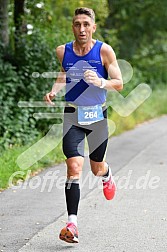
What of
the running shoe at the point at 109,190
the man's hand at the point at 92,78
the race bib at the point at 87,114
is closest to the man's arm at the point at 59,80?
the race bib at the point at 87,114

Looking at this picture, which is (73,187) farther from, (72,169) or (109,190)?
(109,190)

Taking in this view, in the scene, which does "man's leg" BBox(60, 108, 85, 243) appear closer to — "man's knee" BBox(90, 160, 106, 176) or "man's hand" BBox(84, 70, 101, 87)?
Result: "man's knee" BBox(90, 160, 106, 176)

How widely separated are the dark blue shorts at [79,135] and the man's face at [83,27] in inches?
25.7

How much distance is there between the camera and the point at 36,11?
14.0 m

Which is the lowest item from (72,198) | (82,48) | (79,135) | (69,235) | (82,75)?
(69,235)

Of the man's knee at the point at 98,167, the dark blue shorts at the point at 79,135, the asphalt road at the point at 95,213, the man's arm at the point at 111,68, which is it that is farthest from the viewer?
the man's knee at the point at 98,167

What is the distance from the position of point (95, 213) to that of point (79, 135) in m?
1.29

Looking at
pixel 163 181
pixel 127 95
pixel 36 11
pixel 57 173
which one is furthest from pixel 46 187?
pixel 127 95

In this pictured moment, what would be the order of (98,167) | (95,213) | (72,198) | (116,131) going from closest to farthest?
(72,198) < (98,167) < (95,213) < (116,131)

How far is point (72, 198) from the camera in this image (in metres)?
6.18

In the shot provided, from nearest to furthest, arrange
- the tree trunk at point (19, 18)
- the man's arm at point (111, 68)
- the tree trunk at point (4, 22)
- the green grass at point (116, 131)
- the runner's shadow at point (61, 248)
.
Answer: the runner's shadow at point (61, 248)
the man's arm at point (111, 68)
the green grass at point (116, 131)
the tree trunk at point (4, 22)
the tree trunk at point (19, 18)

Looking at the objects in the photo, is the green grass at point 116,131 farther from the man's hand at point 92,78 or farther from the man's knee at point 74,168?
the man's hand at point 92,78

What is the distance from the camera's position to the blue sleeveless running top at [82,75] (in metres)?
6.29

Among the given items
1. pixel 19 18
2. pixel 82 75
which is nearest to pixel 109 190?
pixel 82 75
